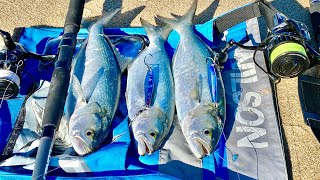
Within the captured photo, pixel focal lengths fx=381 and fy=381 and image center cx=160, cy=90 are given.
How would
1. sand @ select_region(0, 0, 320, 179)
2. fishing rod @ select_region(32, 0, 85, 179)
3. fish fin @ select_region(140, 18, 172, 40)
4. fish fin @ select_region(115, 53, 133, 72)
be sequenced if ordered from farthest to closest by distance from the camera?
sand @ select_region(0, 0, 320, 179) < fish fin @ select_region(140, 18, 172, 40) < fish fin @ select_region(115, 53, 133, 72) < fishing rod @ select_region(32, 0, 85, 179)

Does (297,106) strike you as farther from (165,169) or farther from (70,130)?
(70,130)

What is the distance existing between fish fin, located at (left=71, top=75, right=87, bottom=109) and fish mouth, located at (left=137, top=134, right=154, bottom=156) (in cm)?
55

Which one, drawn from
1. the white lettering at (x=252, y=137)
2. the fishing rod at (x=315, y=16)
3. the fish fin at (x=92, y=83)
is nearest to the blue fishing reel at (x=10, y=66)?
the fish fin at (x=92, y=83)

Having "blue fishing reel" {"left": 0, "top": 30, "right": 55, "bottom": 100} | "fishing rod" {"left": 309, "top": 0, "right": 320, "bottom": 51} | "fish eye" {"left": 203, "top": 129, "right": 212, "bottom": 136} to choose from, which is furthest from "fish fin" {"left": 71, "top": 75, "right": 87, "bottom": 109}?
"fishing rod" {"left": 309, "top": 0, "right": 320, "bottom": 51}

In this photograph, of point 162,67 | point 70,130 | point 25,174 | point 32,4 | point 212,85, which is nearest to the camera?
point 25,174

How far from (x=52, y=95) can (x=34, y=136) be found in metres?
0.49

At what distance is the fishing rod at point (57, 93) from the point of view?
7.70ft

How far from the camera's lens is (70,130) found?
2.80 metres

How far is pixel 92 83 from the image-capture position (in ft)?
10.2

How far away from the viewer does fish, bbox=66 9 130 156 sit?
278 centimetres

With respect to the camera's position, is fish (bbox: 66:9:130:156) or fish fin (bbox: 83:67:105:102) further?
fish fin (bbox: 83:67:105:102)

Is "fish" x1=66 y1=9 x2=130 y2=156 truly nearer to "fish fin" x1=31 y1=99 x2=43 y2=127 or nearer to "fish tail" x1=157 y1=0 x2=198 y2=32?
"fish fin" x1=31 y1=99 x2=43 y2=127

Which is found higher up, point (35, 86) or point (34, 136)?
point (35, 86)

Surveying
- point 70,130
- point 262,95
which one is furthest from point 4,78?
point 262,95
